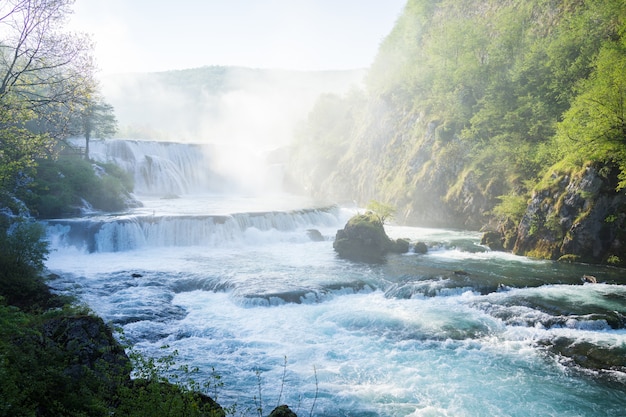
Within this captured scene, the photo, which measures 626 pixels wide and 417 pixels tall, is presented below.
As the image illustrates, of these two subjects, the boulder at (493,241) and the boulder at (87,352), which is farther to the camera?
the boulder at (493,241)

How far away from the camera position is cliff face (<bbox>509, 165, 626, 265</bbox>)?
20.9 metres

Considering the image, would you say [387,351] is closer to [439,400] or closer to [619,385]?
[439,400]

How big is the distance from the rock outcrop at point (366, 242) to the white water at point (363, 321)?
1418mm

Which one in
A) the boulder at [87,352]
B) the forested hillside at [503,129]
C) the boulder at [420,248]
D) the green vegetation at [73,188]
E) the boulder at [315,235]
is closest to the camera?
the boulder at [87,352]

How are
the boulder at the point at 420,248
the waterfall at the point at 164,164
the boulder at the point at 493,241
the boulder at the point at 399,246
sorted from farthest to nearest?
1. the waterfall at the point at 164,164
2. the boulder at the point at 399,246
3. the boulder at the point at 420,248
4. the boulder at the point at 493,241

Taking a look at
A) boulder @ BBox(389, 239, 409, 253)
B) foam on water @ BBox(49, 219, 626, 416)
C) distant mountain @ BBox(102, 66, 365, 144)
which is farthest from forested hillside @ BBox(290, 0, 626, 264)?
distant mountain @ BBox(102, 66, 365, 144)

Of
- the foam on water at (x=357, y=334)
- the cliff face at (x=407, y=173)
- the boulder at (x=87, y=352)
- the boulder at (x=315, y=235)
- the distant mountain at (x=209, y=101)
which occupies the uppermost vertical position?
the distant mountain at (x=209, y=101)

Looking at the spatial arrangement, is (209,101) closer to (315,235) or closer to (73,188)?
(73,188)

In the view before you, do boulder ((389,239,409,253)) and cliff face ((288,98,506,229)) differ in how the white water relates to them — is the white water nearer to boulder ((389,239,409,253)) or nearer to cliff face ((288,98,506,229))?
boulder ((389,239,409,253))

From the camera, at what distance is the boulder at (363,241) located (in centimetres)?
2673

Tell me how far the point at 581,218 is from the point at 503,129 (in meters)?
13.1

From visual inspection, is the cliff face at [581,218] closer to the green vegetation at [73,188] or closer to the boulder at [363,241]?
the boulder at [363,241]

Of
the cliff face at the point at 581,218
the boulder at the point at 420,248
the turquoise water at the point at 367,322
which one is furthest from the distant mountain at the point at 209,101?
the cliff face at the point at 581,218

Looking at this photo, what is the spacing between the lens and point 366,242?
26969 mm
